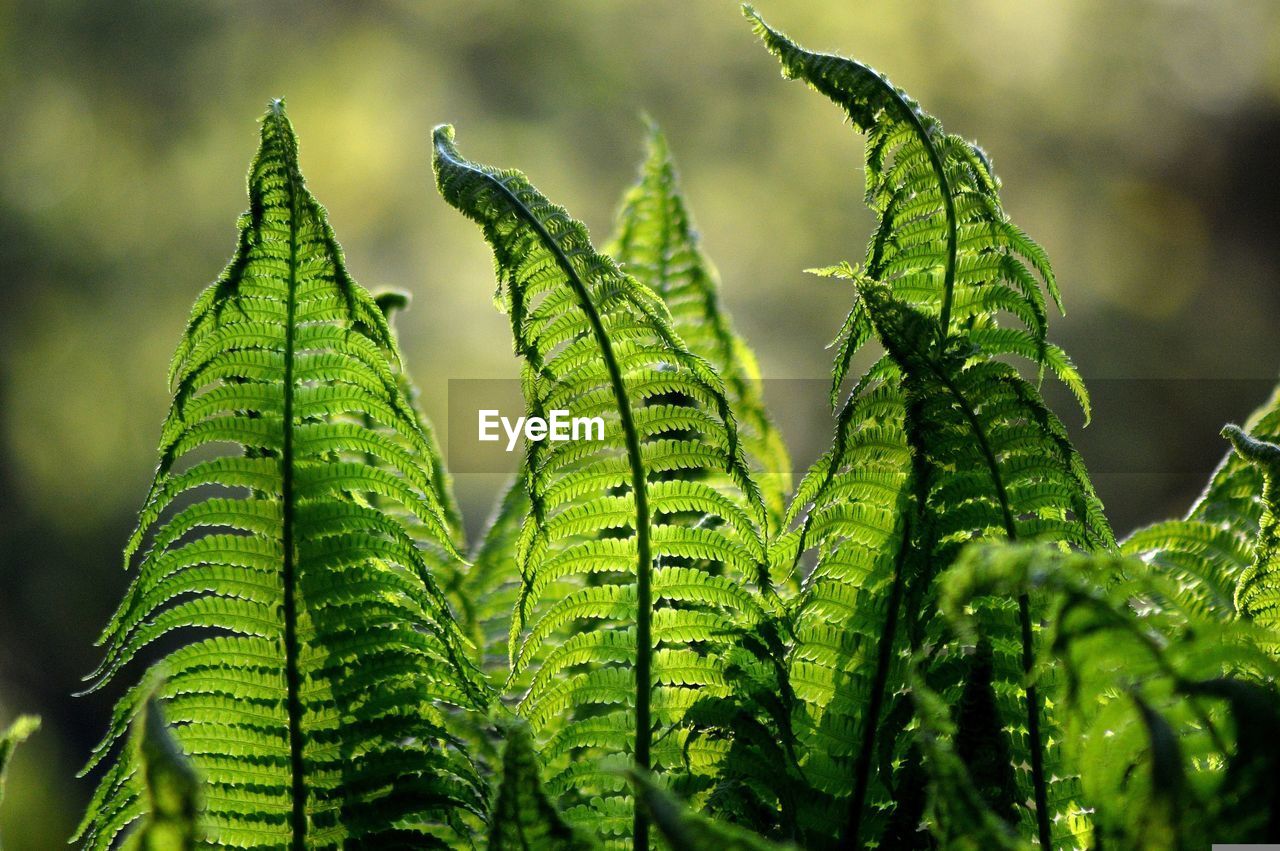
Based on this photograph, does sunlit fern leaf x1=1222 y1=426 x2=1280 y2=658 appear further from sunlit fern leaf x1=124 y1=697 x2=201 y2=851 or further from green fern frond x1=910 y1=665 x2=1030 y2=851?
sunlit fern leaf x1=124 y1=697 x2=201 y2=851

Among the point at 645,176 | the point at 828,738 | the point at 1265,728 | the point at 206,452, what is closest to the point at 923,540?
the point at 828,738

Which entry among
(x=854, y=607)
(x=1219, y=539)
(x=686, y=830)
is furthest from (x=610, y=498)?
(x=1219, y=539)

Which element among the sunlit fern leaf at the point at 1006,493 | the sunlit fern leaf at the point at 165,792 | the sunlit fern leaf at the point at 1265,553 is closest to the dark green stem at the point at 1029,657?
the sunlit fern leaf at the point at 1006,493

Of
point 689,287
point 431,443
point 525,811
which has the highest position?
point 689,287

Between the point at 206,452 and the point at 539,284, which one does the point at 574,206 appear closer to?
the point at 206,452

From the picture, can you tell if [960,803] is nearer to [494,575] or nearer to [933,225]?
[933,225]

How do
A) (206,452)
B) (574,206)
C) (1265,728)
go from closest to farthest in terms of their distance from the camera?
(1265,728) → (206,452) → (574,206)
